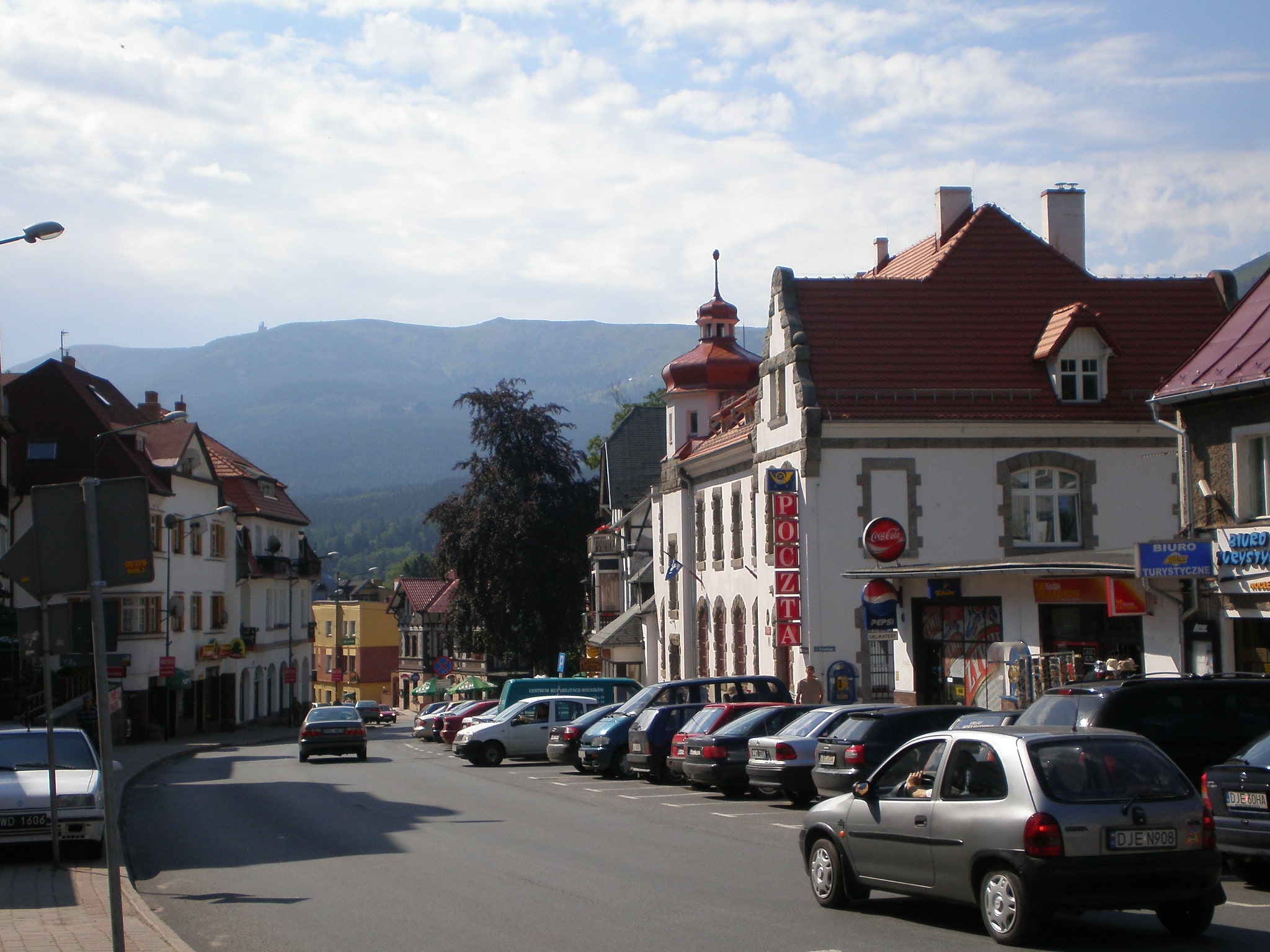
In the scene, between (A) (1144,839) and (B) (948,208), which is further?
(B) (948,208)

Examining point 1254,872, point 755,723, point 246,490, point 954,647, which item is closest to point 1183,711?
point 1254,872

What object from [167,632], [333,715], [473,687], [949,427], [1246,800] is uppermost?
[949,427]

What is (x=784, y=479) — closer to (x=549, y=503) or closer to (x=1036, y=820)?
(x=1036, y=820)

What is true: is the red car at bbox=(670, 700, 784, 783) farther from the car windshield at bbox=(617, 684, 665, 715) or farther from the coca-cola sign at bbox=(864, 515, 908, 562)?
the coca-cola sign at bbox=(864, 515, 908, 562)

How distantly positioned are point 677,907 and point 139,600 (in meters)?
47.4

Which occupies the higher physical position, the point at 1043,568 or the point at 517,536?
the point at 517,536

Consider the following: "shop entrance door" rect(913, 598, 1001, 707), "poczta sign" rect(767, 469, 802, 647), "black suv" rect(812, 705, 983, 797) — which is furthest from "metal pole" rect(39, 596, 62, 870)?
"poczta sign" rect(767, 469, 802, 647)

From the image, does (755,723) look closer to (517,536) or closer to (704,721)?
(704,721)

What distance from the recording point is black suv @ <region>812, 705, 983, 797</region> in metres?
18.3

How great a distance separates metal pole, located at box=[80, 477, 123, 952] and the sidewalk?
1966 mm

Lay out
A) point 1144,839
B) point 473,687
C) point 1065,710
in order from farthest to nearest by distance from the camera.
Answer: point 473,687, point 1065,710, point 1144,839

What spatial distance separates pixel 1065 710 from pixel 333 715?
2949 centimetres

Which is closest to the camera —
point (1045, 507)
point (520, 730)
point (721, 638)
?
point (1045, 507)

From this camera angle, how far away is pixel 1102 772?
10102mm
